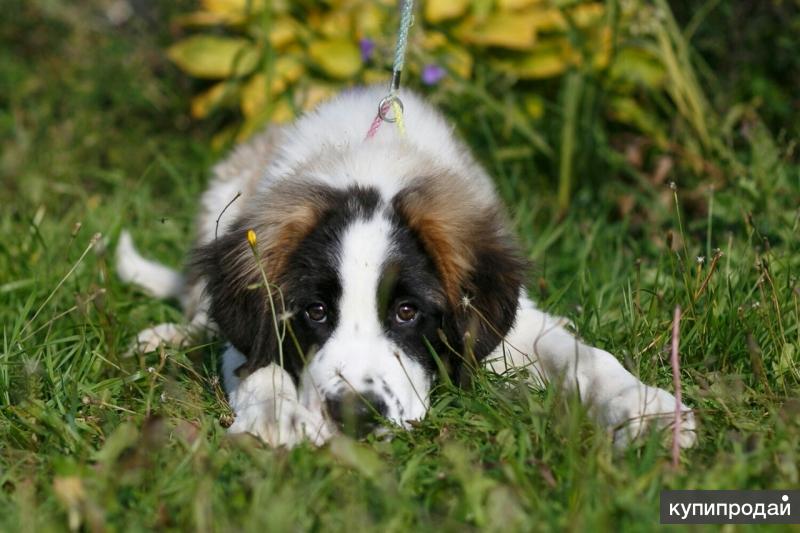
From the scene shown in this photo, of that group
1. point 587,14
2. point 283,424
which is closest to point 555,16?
point 587,14

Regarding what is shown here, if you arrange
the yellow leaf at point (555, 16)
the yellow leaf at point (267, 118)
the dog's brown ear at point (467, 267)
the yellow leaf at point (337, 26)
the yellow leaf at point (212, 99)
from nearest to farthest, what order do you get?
the dog's brown ear at point (467, 267) < the yellow leaf at point (267, 118) < the yellow leaf at point (555, 16) < the yellow leaf at point (212, 99) < the yellow leaf at point (337, 26)

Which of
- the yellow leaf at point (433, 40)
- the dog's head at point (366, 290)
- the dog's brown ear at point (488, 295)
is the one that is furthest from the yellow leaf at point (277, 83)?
the dog's brown ear at point (488, 295)

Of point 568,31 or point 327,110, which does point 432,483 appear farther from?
point 568,31

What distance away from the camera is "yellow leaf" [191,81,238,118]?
5504 millimetres

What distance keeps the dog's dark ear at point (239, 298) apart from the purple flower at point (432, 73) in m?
2.03

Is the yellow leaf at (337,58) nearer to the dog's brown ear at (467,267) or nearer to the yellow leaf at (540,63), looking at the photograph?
the yellow leaf at (540,63)

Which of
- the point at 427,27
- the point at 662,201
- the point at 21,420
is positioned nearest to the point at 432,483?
the point at 21,420

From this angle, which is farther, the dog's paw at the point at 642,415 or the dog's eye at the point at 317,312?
the dog's eye at the point at 317,312

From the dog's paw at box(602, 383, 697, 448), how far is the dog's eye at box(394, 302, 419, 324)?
59cm

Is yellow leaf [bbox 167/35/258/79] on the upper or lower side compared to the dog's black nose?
upper

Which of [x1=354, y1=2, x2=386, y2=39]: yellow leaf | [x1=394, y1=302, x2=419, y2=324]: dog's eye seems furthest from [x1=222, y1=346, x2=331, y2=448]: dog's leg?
[x1=354, y1=2, x2=386, y2=39]: yellow leaf

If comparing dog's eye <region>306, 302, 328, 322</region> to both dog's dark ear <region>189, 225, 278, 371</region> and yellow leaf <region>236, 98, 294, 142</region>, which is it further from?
yellow leaf <region>236, 98, 294, 142</region>

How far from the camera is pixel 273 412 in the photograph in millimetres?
2568

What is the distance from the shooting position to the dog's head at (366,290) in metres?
2.66
